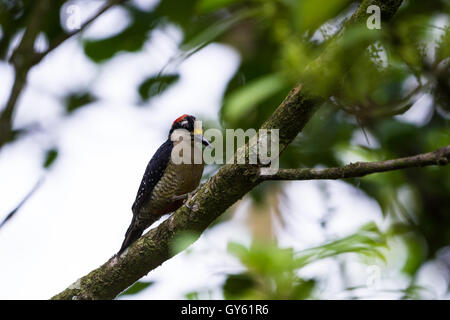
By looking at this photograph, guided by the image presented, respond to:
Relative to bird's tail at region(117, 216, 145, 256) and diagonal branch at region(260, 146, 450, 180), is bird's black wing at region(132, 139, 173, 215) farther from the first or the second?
diagonal branch at region(260, 146, 450, 180)

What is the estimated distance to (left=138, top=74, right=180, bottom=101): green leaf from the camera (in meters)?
3.59

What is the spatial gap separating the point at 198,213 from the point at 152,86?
3.94 ft

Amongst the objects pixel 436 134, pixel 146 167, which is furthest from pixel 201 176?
pixel 436 134

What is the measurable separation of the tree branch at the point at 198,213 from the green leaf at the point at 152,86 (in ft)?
3.01

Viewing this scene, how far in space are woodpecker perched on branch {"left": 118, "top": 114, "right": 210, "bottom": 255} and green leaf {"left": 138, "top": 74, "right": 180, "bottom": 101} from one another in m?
0.54

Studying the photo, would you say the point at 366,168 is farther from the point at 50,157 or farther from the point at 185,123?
the point at 185,123

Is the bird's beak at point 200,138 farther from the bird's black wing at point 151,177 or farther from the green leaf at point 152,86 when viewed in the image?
the green leaf at point 152,86

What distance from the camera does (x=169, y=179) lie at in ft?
13.9

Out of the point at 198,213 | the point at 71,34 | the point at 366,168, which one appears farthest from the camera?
the point at 71,34

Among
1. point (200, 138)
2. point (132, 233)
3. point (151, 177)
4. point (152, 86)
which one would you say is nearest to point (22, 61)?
point (152, 86)

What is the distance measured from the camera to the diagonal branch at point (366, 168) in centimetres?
186

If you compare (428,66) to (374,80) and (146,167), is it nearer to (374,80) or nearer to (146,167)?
(374,80)

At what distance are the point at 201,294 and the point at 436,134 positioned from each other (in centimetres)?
160

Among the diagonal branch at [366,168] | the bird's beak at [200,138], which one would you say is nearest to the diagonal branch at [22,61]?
the diagonal branch at [366,168]
